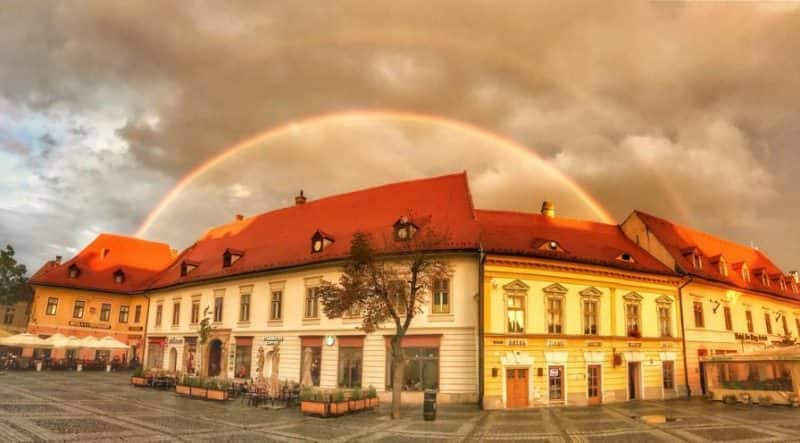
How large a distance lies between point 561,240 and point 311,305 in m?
16.0

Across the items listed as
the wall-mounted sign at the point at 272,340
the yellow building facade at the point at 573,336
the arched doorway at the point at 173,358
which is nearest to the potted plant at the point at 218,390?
the wall-mounted sign at the point at 272,340

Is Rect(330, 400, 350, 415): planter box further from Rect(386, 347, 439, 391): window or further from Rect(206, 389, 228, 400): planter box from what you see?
Rect(206, 389, 228, 400): planter box

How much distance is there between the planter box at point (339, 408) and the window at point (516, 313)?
9850 mm

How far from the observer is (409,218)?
3250 centimetres

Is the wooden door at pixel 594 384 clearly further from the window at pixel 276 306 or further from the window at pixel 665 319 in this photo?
the window at pixel 276 306

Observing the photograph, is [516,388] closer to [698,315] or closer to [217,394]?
[217,394]

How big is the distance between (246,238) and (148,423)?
84.6 ft

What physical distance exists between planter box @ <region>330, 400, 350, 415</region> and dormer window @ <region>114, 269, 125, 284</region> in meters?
43.3

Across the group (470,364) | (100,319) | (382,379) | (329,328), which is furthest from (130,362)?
(470,364)

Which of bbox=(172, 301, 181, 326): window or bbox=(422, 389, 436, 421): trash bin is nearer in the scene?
bbox=(422, 389, 436, 421): trash bin

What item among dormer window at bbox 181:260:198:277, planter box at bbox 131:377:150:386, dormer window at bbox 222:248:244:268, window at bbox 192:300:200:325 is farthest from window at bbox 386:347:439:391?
dormer window at bbox 181:260:198:277

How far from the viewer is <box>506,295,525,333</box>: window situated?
30.2 metres

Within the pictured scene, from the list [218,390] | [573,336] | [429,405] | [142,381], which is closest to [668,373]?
[573,336]

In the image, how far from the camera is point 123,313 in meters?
58.4
